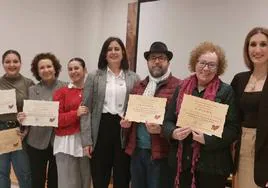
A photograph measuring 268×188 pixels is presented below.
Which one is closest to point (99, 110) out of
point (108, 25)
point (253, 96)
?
point (253, 96)

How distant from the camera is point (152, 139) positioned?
2383mm

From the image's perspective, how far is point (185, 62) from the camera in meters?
4.08

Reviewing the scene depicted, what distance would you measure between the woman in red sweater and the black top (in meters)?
1.28

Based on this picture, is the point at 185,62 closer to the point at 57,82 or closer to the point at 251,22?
the point at 251,22

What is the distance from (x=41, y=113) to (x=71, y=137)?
349 millimetres

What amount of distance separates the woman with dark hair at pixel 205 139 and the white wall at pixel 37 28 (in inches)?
119

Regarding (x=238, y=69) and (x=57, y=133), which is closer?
(x=57, y=133)

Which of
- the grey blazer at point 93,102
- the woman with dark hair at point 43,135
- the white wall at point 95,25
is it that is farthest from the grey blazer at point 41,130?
the white wall at point 95,25

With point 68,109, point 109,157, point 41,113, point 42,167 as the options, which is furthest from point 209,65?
point 42,167

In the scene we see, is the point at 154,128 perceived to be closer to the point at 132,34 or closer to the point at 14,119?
the point at 14,119

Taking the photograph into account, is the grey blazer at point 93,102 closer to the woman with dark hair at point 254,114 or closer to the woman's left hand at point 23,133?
the woman's left hand at point 23,133

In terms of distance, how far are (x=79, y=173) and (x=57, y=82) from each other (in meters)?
0.82

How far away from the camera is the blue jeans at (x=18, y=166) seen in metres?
3.15

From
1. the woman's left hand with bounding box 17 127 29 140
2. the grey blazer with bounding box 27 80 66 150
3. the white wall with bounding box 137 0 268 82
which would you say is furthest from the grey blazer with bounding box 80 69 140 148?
the white wall with bounding box 137 0 268 82
